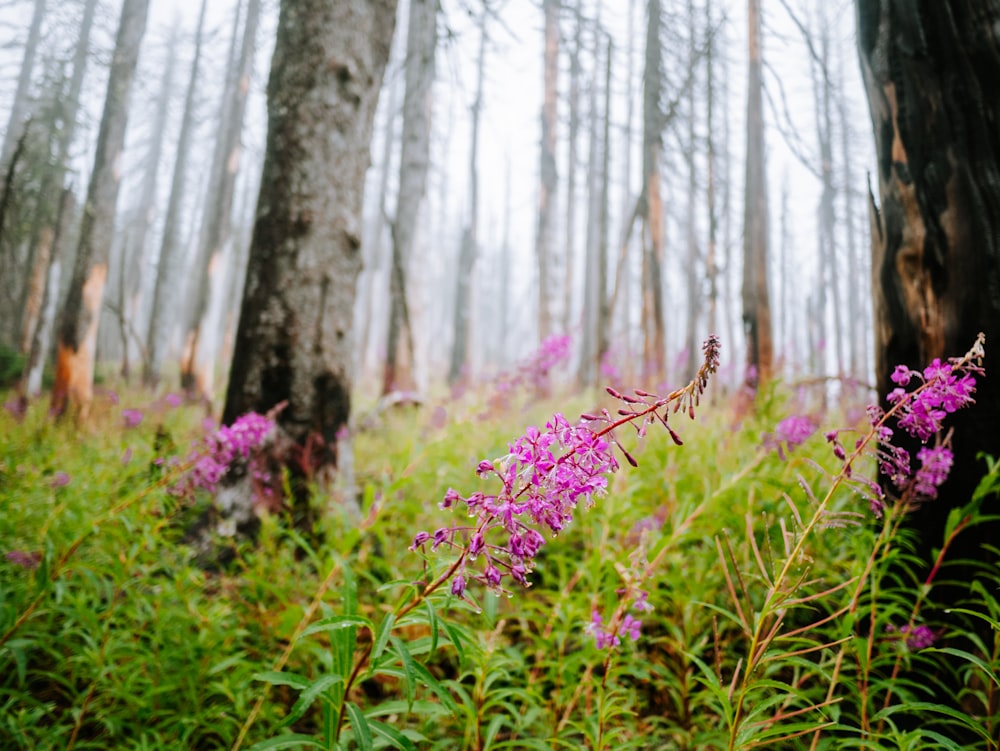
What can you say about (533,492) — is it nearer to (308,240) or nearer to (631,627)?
(631,627)

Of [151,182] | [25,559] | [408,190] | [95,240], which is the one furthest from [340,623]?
[151,182]

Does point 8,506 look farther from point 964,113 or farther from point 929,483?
point 964,113

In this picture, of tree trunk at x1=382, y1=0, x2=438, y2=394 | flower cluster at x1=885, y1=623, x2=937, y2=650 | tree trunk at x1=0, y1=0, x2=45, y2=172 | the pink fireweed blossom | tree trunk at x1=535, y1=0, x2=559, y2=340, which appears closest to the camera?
the pink fireweed blossom

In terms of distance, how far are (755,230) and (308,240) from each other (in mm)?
4723

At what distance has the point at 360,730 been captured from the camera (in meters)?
0.83

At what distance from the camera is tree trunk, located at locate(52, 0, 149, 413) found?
22.5 feet

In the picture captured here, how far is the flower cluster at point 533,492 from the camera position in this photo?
0.70 m

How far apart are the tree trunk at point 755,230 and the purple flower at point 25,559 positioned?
4974mm

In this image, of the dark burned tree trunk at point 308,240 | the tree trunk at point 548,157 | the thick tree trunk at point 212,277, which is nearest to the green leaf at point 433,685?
the dark burned tree trunk at point 308,240

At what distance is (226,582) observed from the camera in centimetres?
198

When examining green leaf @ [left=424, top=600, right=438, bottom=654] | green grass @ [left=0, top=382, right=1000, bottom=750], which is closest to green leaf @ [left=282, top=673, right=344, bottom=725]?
green grass @ [left=0, top=382, right=1000, bottom=750]

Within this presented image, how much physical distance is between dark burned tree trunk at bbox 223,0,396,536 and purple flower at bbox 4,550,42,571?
A: 3.07 ft

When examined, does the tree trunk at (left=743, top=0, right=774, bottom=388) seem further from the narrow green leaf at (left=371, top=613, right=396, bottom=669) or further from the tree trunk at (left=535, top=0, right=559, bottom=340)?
the tree trunk at (left=535, top=0, right=559, bottom=340)

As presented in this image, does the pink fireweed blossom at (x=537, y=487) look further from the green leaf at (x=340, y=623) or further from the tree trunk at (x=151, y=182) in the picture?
the tree trunk at (x=151, y=182)
